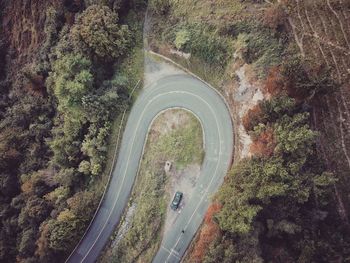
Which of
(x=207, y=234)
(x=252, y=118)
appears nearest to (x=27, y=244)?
(x=207, y=234)

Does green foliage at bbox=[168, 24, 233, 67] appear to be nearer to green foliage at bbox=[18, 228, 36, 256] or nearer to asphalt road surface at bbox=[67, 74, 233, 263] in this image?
asphalt road surface at bbox=[67, 74, 233, 263]

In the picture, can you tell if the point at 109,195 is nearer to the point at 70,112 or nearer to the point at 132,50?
the point at 70,112

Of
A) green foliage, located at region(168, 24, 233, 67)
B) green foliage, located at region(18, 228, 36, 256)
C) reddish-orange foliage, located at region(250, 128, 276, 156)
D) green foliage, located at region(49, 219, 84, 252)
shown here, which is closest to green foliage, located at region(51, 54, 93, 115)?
green foliage, located at region(168, 24, 233, 67)

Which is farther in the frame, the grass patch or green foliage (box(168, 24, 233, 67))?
green foliage (box(168, 24, 233, 67))

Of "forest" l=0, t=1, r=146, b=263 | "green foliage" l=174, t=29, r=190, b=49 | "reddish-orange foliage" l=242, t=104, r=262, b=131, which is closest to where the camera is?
"reddish-orange foliage" l=242, t=104, r=262, b=131

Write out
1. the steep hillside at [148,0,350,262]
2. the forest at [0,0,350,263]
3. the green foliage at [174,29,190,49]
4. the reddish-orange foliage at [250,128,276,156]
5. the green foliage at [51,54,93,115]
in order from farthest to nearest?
the green foliage at [51,54,93,115] → the green foliage at [174,29,190,49] → the reddish-orange foliage at [250,128,276,156] → the forest at [0,0,350,263] → the steep hillside at [148,0,350,262]

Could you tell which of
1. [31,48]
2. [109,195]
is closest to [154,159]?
[109,195]

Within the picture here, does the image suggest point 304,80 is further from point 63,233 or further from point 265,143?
point 63,233
